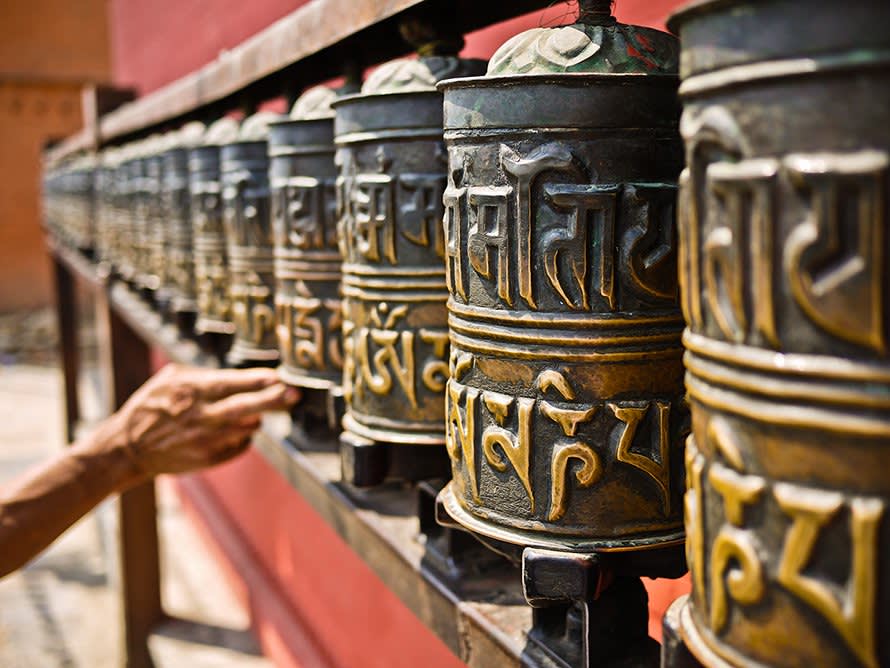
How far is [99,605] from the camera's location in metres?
3.92

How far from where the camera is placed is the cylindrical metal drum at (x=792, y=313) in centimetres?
41

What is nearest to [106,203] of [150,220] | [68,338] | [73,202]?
[150,220]

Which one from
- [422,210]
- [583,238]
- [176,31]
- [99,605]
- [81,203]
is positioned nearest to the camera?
[583,238]

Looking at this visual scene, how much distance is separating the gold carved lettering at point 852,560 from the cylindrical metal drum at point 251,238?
3.43 feet

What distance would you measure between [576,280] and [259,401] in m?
0.82

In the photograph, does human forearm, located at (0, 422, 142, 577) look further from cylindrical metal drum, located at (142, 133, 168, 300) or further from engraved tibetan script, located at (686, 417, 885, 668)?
engraved tibetan script, located at (686, 417, 885, 668)

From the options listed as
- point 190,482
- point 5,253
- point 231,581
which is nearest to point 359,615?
point 231,581

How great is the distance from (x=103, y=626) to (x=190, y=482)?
3.71ft

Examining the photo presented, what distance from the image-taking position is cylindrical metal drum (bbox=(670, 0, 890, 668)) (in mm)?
409

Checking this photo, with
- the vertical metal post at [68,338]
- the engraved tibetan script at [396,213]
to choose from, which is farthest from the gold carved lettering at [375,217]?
the vertical metal post at [68,338]

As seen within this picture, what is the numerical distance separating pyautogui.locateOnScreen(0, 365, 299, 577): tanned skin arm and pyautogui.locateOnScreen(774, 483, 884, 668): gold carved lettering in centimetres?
112

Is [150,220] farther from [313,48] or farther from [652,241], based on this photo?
[652,241]

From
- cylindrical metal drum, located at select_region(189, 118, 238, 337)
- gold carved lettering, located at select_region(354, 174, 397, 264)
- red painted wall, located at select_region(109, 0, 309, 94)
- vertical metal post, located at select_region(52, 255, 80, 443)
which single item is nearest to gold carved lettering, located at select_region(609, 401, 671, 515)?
gold carved lettering, located at select_region(354, 174, 397, 264)

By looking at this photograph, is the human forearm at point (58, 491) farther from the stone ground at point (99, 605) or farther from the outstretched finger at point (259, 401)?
the stone ground at point (99, 605)
